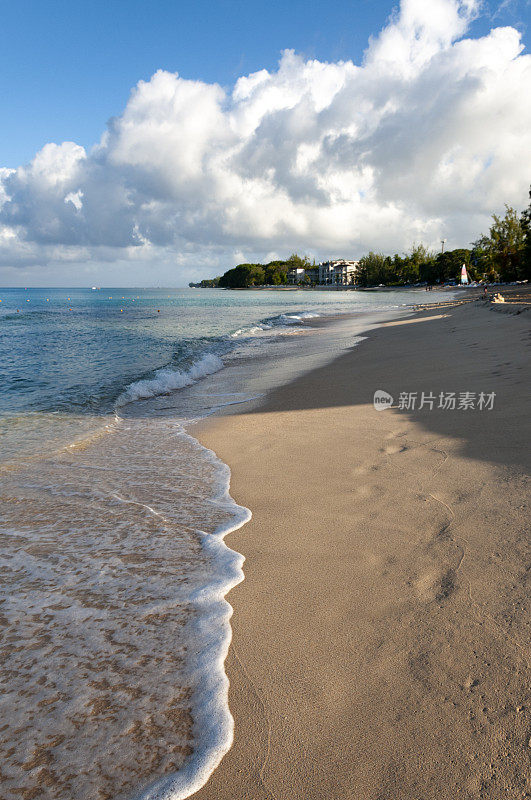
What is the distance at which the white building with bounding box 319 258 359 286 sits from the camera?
7288 inches

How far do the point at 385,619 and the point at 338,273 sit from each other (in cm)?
19794

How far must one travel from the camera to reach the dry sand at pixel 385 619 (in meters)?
1.63

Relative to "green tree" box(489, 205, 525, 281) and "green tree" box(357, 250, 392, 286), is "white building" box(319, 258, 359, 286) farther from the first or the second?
"green tree" box(489, 205, 525, 281)

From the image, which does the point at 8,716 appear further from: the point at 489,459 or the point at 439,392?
the point at 439,392

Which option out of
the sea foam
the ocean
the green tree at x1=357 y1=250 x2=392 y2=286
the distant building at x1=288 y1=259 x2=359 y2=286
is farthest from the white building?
the ocean

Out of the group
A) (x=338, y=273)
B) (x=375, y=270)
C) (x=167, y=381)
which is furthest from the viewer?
(x=338, y=273)

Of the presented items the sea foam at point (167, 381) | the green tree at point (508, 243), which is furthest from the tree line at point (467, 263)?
the sea foam at point (167, 381)

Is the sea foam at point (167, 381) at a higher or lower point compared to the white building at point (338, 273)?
lower

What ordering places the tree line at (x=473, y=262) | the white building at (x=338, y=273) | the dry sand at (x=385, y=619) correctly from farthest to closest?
1. the white building at (x=338, y=273)
2. the tree line at (x=473, y=262)
3. the dry sand at (x=385, y=619)

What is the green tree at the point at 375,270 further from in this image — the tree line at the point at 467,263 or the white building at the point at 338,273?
the white building at the point at 338,273

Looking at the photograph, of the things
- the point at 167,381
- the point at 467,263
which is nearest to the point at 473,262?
the point at 467,263

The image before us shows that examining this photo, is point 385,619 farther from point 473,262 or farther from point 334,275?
point 334,275

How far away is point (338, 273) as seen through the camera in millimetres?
189625

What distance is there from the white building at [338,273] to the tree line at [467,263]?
12041 millimetres
